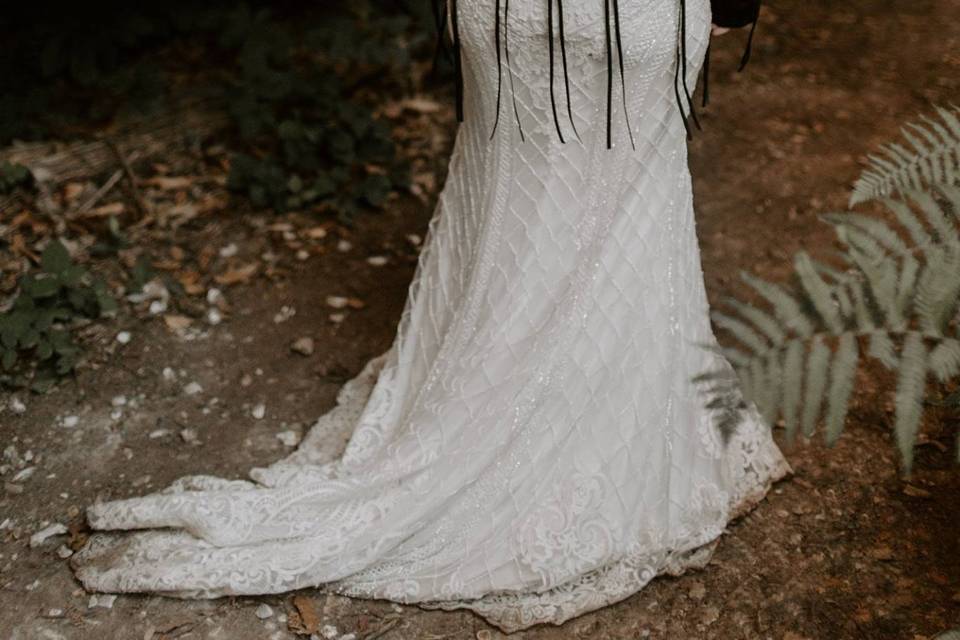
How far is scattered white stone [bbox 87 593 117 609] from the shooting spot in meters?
2.21

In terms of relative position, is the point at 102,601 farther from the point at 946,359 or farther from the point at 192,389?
the point at 946,359

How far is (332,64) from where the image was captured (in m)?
4.63

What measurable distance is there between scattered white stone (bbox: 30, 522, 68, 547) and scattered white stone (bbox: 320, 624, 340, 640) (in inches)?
30.6

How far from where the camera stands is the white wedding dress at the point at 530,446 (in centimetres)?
212

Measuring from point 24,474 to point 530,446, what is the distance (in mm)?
1455

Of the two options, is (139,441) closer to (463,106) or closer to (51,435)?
(51,435)

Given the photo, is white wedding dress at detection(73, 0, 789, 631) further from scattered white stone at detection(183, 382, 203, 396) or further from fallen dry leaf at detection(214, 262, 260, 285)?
fallen dry leaf at detection(214, 262, 260, 285)

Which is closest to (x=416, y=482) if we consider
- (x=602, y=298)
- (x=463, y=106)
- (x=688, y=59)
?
(x=602, y=298)

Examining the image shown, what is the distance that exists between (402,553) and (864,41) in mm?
3918

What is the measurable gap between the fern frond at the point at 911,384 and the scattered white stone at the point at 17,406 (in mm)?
2430

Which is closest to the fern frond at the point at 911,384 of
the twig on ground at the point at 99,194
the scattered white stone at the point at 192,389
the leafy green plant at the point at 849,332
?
the leafy green plant at the point at 849,332

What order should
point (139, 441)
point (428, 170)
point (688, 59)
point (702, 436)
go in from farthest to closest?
point (428, 170) < point (139, 441) < point (702, 436) < point (688, 59)

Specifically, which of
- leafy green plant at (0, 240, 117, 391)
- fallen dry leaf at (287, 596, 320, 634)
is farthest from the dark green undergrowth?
fallen dry leaf at (287, 596, 320, 634)

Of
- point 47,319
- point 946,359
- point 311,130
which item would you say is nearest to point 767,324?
point 946,359
